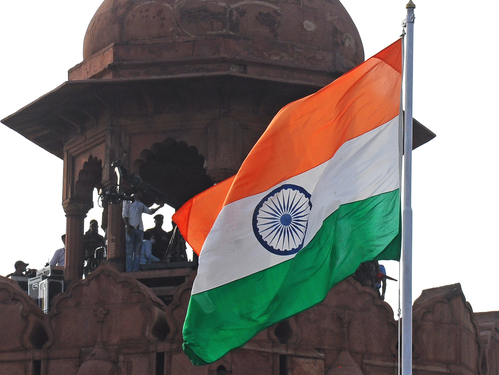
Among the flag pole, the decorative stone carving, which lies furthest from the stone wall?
the flag pole

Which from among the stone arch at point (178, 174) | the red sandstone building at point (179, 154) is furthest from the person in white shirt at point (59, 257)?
the stone arch at point (178, 174)

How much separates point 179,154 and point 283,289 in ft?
38.8

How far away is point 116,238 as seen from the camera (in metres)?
24.0

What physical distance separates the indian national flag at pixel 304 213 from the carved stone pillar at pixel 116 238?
7730 millimetres

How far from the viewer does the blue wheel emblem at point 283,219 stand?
1617 centimetres

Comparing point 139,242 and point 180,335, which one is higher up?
point 139,242

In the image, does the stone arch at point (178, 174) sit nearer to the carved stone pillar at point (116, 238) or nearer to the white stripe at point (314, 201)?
the carved stone pillar at point (116, 238)

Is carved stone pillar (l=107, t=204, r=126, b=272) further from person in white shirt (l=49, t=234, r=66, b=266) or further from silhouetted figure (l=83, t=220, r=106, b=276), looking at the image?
person in white shirt (l=49, t=234, r=66, b=266)

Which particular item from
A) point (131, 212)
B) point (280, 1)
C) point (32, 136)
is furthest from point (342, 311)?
point (32, 136)

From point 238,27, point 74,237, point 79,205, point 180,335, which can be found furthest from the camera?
point 79,205

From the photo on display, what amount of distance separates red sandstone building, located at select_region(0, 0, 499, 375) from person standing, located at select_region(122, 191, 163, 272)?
0.58ft

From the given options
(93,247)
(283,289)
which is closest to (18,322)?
(93,247)

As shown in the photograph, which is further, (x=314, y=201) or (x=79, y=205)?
(x=79, y=205)

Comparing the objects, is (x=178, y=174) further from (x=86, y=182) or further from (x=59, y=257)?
(x=59, y=257)
